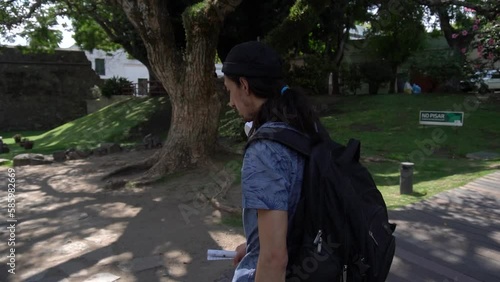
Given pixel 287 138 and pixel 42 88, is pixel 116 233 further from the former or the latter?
pixel 42 88

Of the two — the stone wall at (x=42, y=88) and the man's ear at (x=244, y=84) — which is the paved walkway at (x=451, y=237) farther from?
the stone wall at (x=42, y=88)

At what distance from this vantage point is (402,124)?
1289 cm

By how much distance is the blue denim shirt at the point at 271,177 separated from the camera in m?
1.41

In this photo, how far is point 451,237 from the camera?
4289mm

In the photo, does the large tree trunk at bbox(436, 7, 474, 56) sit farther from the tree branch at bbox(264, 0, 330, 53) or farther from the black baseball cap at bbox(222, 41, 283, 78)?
the black baseball cap at bbox(222, 41, 283, 78)

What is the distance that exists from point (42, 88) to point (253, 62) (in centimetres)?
3072

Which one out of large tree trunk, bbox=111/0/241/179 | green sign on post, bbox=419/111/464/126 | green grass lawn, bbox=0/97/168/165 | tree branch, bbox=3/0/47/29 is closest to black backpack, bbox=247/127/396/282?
large tree trunk, bbox=111/0/241/179

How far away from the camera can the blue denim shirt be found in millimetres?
1407

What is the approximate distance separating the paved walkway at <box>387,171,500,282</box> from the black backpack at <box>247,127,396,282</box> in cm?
219

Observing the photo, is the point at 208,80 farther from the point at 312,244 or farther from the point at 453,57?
the point at 453,57

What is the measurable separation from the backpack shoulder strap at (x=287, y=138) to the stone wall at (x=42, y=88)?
30.3 m

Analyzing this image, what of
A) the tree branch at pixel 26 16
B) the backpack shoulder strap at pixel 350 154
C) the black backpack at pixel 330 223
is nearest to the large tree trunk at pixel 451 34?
the tree branch at pixel 26 16

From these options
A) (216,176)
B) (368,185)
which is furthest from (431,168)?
(368,185)

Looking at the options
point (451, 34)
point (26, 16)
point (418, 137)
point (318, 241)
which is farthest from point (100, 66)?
point (318, 241)
